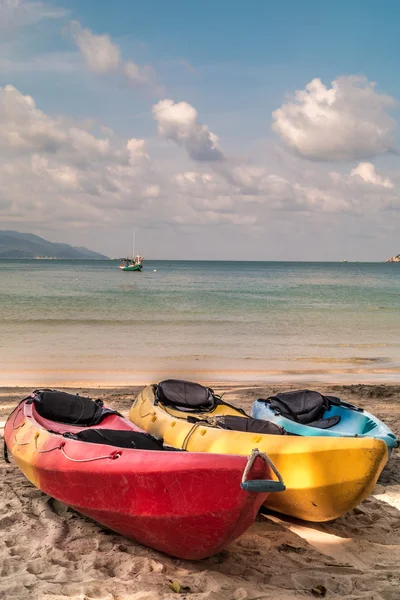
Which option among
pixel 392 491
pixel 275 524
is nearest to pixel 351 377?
pixel 392 491

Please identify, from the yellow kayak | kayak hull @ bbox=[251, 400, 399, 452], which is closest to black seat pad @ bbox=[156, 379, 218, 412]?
kayak hull @ bbox=[251, 400, 399, 452]

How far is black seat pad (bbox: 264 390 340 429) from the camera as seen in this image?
7.24 meters

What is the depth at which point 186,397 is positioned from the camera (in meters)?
7.74

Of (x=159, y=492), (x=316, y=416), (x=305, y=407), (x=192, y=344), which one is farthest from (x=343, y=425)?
(x=192, y=344)

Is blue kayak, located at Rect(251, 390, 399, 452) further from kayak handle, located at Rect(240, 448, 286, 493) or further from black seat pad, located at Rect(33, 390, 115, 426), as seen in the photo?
kayak handle, located at Rect(240, 448, 286, 493)

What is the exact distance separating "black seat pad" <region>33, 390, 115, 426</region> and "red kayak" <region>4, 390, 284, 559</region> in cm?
118

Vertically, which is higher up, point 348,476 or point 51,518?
point 348,476

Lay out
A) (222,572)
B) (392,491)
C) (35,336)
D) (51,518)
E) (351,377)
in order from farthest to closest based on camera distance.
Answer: (35,336), (351,377), (392,491), (51,518), (222,572)

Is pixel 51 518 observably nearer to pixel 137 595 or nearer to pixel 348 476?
pixel 137 595

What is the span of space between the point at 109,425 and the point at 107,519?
2124 mm

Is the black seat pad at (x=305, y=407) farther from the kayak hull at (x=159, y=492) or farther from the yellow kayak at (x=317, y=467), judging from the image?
the kayak hull at (x=159, y=492)

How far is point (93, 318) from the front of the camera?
81.5 ft

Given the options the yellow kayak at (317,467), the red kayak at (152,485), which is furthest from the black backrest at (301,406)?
the red kayak at (152,485)

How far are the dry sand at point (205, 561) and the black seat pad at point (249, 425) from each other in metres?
0.93
